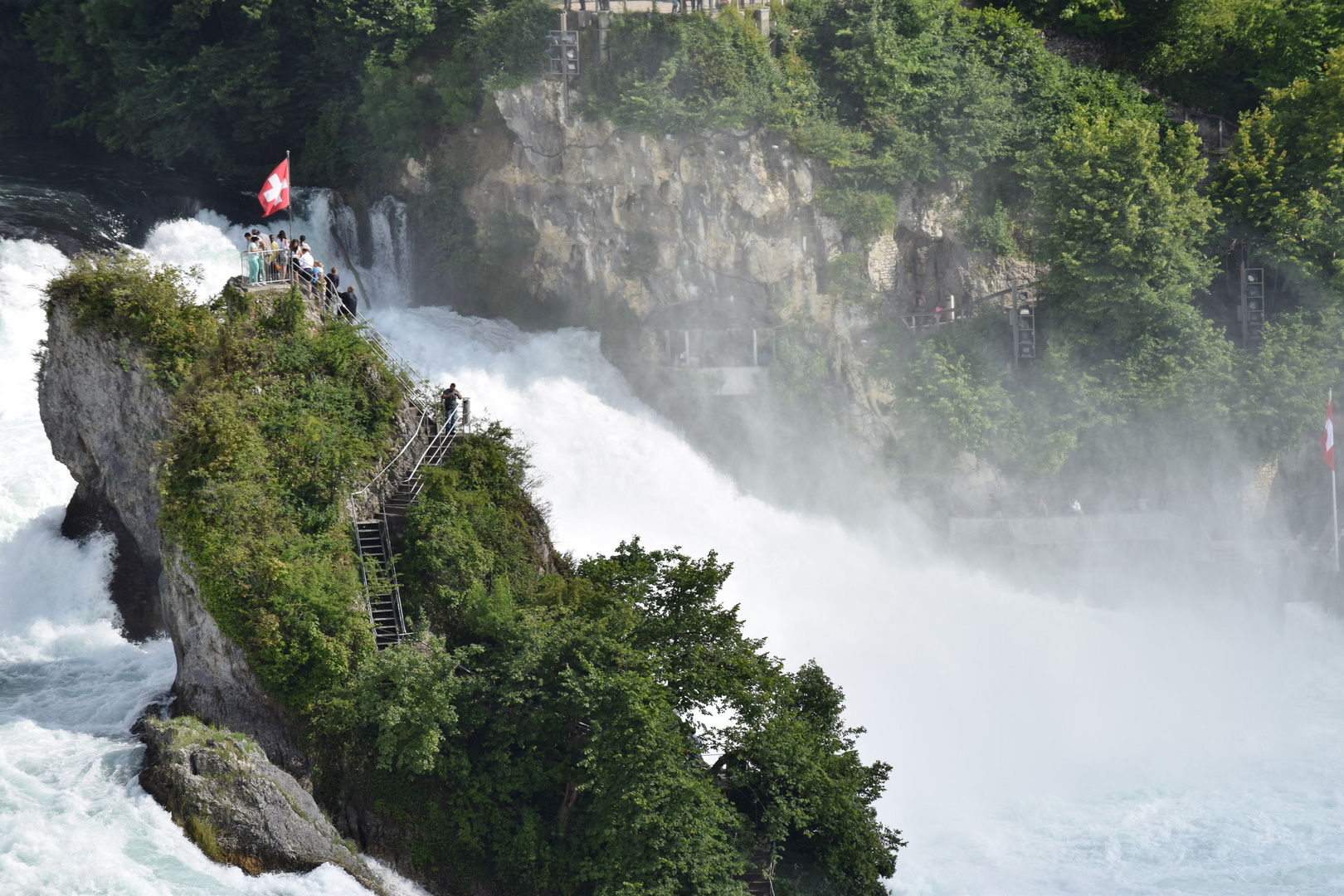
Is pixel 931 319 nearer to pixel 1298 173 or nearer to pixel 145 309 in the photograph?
pixel 1298 173

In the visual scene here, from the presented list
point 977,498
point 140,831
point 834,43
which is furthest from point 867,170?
point 140,831

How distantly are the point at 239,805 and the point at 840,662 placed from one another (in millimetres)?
19761

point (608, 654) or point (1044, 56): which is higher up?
point (1044, 56)

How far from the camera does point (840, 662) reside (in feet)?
123

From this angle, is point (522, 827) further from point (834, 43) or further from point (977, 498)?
point (834, 43)

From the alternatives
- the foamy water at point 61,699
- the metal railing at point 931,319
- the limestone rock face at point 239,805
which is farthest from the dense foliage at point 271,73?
the limestone rock face at point 239,805

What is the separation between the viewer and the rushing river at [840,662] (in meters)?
24.6

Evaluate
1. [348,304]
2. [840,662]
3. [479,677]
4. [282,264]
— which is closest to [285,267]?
[282,264]

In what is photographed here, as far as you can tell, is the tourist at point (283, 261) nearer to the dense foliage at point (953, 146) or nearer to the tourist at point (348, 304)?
the tourist at point (348, 304)

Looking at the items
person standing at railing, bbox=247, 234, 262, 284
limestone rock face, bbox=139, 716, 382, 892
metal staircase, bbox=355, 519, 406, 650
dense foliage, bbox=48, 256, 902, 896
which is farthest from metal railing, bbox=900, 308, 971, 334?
limestone rock face, bbox=139, 716, 382, 892

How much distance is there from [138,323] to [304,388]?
11.8 feet

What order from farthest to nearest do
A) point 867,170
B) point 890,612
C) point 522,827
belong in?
point 867,170, point 890,612, point 522,827

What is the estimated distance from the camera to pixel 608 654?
24141 mm

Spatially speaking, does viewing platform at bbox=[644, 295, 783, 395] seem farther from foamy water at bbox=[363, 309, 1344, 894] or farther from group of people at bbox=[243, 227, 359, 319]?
group of people at bbox=[243, 227, 359, 319]
